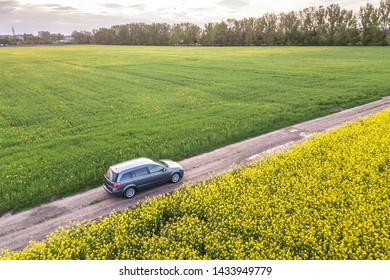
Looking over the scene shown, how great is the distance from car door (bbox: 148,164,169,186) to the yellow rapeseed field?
212 centimetres

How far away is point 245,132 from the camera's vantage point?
987 inches

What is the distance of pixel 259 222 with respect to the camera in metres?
12.0

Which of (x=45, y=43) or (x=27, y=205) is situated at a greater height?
(x=45, y=43)

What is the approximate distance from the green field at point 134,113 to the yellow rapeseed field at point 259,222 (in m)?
6.14

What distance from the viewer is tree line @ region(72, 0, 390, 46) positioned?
371 feet

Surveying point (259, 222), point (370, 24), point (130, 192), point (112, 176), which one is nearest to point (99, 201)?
point (112, 176)

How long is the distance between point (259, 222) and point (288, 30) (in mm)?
134039

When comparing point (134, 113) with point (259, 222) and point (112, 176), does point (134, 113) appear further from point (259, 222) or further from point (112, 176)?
point (259, 222)

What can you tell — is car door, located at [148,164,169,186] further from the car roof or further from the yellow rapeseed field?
the yellow rapeseed field

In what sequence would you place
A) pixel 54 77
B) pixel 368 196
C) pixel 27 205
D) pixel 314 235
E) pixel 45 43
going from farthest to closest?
pixel 45 43
pixel 54 77
pixel 27 205
pixel 368 196
pixel 314 235

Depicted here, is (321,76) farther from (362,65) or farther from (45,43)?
(45,43)

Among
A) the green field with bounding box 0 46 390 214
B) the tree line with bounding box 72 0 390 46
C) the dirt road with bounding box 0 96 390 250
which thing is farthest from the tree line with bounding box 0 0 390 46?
the dirt road with bounding box 0 96 390 250

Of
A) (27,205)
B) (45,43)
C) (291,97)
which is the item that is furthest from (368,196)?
(45,43)
